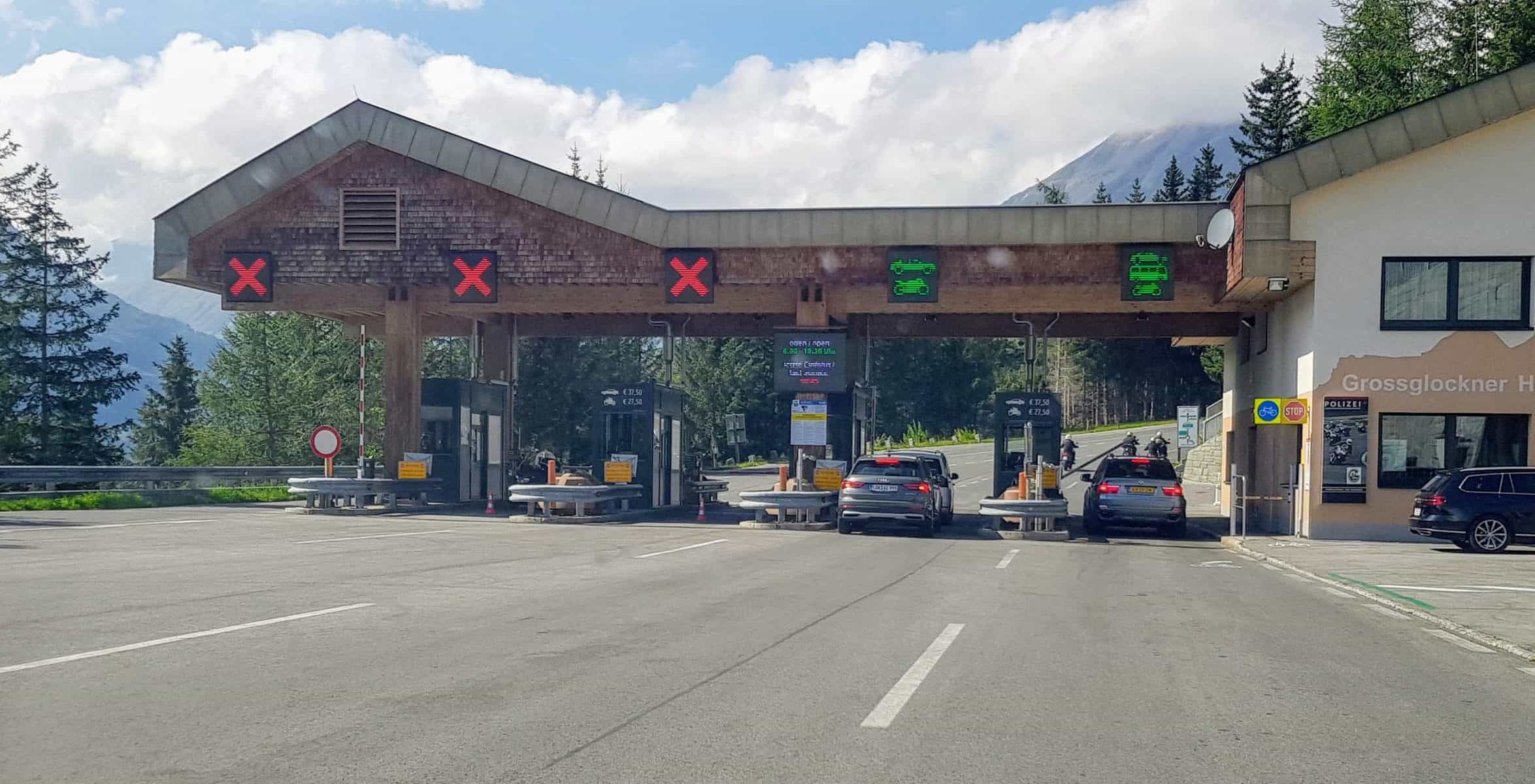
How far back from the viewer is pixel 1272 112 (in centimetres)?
8369

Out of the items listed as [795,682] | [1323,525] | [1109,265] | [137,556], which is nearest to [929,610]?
[795,682]

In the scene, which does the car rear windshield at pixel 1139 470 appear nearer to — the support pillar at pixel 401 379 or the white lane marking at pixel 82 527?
the support pillar at pixel 401 379

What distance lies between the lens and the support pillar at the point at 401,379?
3256 cm

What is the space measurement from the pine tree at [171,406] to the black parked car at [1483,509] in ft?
307

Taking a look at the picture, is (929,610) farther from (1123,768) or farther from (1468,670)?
(1123,768)

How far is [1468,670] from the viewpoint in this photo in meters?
9.95

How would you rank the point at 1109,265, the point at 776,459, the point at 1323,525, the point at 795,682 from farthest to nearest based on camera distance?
the point at 776,459
the point at 1109,265
the point at 1323,525
the point at 795,682

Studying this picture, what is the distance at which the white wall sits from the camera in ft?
82.5

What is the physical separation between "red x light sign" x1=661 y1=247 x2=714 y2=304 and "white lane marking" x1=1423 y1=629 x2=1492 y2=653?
20.7 m

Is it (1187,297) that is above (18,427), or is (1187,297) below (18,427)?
above

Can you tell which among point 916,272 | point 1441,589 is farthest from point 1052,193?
point 1441,589

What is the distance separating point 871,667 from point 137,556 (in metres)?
10.9

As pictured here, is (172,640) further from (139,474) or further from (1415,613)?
(139,474)

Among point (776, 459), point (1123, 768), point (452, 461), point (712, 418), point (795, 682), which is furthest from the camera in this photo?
point (776, 459)
